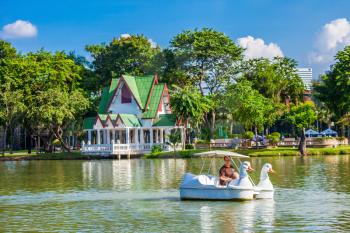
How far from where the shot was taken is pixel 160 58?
301 ft

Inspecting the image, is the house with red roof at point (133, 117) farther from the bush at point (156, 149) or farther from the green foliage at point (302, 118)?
the green foliage at point (302, 118)

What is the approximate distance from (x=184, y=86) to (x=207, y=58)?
204 inches

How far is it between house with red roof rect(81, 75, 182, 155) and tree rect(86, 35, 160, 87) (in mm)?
7250

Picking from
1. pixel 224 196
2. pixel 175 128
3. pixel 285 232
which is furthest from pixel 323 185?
pixel 175 128

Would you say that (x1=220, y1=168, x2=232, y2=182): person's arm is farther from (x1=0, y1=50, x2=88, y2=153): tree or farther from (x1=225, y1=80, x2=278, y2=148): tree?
(x1=0, y1=50, x2=88, y2=153): tree

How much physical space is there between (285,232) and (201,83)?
71587 millimetres

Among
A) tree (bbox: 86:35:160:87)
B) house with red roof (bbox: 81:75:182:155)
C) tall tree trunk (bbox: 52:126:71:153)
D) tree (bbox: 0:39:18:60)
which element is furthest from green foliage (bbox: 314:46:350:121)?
tree (bbox: 0:39:18:60)

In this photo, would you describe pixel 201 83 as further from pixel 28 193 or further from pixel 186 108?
pixel 28 193

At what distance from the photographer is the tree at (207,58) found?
87.0 m

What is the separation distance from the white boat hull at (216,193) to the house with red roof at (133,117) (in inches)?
1938

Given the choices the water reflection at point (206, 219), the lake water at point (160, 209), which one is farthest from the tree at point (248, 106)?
the water reflection at point (206, 219)

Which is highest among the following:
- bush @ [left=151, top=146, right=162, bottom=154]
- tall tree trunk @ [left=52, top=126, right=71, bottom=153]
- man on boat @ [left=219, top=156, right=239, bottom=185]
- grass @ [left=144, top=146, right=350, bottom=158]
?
tall tree trunk @ [left=52, top=126, right=71, bottom=153]

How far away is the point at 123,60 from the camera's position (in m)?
95.4

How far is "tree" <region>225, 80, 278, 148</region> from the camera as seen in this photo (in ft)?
247
